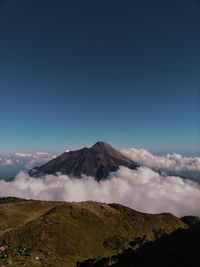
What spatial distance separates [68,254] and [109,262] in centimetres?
4052

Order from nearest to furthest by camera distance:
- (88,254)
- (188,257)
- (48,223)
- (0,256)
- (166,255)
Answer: (188,257) < (166,255) < (0,256) < (88,254) < (48,223)

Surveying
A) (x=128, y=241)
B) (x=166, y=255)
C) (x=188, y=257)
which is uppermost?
(x=188, y=257)

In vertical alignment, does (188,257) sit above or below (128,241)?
above

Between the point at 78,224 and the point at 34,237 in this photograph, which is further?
the point at 78,224

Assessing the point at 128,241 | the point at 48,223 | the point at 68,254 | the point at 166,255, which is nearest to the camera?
the point at 166,255

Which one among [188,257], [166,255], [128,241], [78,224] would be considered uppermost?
[188,257]

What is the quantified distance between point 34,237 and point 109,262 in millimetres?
58280

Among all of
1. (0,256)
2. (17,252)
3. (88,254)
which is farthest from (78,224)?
(0,256)

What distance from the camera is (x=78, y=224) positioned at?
7520 inches

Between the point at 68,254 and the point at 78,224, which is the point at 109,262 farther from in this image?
the point at 78,224

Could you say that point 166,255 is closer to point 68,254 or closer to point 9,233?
point 68,254

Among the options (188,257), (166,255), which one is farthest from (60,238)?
(188,257)

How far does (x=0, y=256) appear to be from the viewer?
10275 centimetres

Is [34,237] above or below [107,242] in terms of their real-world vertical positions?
above
